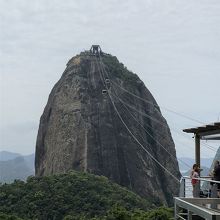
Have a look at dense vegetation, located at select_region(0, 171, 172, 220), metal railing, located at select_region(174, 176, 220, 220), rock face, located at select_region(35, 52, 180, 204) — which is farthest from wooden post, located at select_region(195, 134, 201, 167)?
rock face, located at select_region(35, 52, 180, 204)

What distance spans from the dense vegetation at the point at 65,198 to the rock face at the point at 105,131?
12887mm

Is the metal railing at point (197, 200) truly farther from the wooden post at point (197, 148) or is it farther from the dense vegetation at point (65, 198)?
the dense vegetation at point (65, 198)

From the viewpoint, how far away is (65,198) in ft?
173

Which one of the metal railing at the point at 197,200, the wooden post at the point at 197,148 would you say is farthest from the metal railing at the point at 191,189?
the wooden post at the point at 197,148

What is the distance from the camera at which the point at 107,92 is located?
76312mm

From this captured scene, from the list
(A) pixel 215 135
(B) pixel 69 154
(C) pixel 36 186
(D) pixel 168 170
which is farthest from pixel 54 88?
(A) pixel 215 135

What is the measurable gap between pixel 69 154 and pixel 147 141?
13.0 metres

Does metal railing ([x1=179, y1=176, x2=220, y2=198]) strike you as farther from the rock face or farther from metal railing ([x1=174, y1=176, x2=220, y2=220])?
the rock face

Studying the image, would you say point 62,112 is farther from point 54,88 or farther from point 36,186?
point 36,186

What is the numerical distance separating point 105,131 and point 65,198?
21.8m

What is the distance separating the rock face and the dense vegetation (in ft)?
42.3

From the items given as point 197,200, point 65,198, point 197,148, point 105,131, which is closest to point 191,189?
point 197,200

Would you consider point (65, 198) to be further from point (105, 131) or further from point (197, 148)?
point (197, 148)

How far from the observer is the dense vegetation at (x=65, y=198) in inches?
1993
